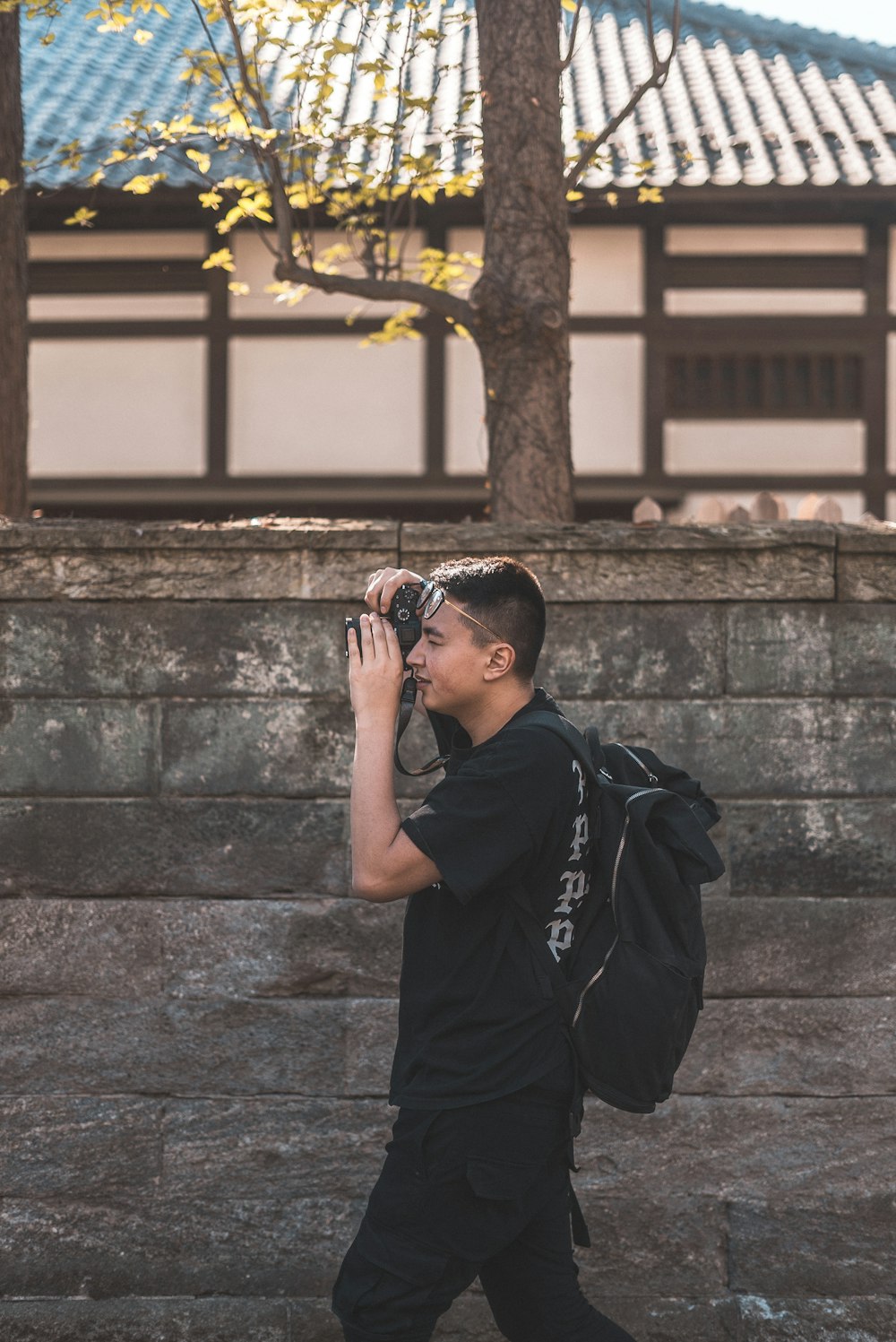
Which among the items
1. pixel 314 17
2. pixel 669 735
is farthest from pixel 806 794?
pixel 314 17

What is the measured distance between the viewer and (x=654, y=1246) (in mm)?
3510

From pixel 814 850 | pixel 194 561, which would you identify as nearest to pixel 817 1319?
pixel 814 850

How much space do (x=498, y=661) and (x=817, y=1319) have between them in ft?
6.98

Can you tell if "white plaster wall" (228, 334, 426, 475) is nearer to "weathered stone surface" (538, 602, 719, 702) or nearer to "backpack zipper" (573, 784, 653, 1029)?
"weathered stone surface" (538, 602, 719, 702)

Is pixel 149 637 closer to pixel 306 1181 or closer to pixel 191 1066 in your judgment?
pixel 191 1066

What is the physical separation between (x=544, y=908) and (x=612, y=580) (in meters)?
1.40

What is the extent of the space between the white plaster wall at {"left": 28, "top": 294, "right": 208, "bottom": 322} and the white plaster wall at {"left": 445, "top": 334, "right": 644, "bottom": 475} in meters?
2.21

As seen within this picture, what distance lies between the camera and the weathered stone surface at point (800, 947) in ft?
11.7

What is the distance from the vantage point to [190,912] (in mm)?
3576

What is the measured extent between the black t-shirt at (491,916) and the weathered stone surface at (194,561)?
4.11 feet

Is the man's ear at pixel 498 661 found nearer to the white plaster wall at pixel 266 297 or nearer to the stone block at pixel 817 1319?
the stone block at pixel 817 1319

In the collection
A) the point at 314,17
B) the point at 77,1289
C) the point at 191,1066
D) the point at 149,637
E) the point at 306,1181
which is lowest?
the point at 77,1289

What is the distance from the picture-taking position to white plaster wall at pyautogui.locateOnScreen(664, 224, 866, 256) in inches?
410

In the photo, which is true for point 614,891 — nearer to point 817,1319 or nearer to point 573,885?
point 573,885
